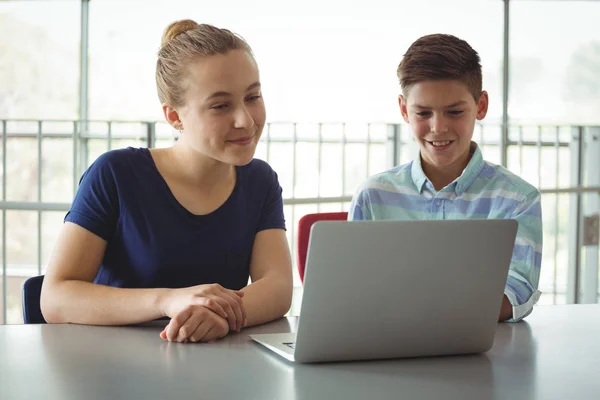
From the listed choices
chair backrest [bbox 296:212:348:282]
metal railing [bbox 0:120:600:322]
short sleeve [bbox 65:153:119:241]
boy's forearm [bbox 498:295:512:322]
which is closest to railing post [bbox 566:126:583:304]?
metal railing [bbox 0:120:600:322]

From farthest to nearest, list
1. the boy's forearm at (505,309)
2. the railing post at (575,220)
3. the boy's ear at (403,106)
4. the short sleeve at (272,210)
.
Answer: the railing post at (575,220) < the boy's ear at (403,106) < the short sleeve at (272,210) < the boy's forearm at (505,309)

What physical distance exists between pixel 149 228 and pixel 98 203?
104 mm

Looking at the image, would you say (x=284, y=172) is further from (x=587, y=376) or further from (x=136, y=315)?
(x=587, y=376)

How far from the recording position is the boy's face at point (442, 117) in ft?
5.66

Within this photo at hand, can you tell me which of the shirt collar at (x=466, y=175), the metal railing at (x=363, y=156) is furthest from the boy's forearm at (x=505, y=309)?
the metal railing at (x=363, y=156)

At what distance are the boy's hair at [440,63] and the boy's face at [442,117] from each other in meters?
0.02

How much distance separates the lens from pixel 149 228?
1.56m

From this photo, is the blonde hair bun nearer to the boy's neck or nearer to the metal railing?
the boy's neck

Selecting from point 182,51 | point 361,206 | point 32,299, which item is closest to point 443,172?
point 361,206

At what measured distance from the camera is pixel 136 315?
134 cm

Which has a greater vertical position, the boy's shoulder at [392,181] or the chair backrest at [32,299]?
the boy's shoulder at [392,181]

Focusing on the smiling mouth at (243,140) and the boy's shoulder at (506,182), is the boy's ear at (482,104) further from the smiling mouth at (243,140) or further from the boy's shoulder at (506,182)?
the smiling mouth at (243,140)

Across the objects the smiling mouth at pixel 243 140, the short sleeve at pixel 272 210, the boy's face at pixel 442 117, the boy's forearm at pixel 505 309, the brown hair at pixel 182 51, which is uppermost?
the brown hair at pixel 182 51

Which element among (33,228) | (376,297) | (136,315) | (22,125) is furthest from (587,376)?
(33,228)
